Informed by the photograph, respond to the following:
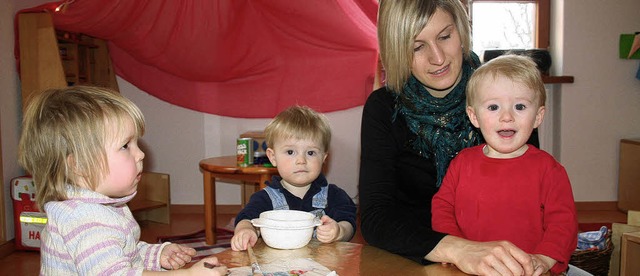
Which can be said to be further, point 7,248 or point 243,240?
point 7,248

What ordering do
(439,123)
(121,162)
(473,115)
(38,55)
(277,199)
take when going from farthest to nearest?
(38,55)
(277,199)
(439,123)
(473,115)
(121,162)

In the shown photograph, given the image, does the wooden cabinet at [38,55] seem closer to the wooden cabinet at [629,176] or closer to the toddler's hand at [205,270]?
the toddler's hand at [205,270]

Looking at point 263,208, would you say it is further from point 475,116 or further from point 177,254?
point 475,116

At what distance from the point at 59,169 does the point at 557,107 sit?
13.7 ft

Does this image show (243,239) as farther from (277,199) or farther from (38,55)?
(38,55)

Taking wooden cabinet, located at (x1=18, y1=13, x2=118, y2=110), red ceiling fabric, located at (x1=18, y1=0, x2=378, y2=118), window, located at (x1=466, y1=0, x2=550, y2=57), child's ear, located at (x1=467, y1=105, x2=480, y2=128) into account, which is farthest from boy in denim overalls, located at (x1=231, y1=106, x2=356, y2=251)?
window, located at (x1=466, y1=0, x2=550, y2=57)

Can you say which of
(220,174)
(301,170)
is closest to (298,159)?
(301,170)

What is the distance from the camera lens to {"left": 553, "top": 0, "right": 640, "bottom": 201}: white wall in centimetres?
445

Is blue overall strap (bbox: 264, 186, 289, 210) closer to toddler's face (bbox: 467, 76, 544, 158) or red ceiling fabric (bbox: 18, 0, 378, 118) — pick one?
toddler's face (bbox: 467, 76, 544, 158)

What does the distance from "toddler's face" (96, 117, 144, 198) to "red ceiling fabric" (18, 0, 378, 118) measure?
258cm

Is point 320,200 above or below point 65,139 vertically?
below

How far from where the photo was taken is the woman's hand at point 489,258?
104cm

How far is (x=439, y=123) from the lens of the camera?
5.11 ft

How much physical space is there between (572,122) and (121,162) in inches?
161
